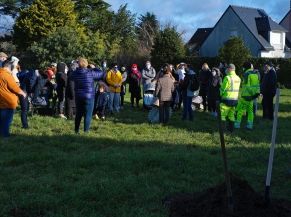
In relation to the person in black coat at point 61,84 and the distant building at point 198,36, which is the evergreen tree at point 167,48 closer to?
the distant building at point 198,36

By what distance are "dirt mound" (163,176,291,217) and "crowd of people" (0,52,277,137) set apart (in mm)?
6401

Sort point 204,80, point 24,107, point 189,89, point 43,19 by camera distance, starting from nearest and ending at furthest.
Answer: point 24,107
point 189,89
point 204,80
point 43,19

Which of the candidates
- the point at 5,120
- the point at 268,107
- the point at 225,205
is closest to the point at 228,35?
the point at 268,107

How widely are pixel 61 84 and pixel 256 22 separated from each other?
49.6 metres

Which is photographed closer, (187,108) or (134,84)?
(187,108)

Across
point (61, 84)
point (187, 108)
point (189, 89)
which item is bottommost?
point (187, 108)

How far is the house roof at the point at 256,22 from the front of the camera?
59875 mm

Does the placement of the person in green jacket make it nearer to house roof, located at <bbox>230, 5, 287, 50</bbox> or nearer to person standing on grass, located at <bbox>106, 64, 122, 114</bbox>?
person standing on grass, located at <bbox>106, 64, 122, 114</bbox>

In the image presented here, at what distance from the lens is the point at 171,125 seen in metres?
15.1

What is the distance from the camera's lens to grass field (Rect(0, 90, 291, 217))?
689cm

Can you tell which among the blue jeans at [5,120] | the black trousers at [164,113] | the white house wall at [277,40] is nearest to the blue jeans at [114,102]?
the black trousers at [164,113]

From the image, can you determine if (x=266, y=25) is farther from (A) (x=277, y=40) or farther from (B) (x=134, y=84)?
(B) (x=134, y=84)

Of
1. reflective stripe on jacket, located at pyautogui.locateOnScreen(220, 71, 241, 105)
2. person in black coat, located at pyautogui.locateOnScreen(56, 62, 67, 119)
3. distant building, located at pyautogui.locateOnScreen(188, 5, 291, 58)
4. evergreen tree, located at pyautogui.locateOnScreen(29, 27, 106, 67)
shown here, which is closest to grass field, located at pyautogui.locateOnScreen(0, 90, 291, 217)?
reflective stripe on jacket, located at pyautogui.locateOnScreen(220, 71, 241, 105)

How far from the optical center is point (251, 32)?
59594 millimetres
